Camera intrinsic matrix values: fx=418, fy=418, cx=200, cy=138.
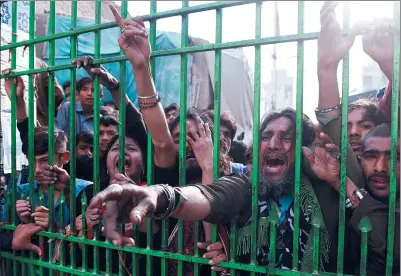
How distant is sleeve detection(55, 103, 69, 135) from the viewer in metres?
4.02

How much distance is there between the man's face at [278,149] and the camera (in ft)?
6.92

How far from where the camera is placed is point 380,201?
5.35 ft

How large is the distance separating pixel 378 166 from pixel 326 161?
238 millimetres

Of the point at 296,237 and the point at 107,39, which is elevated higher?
the point at 107,39

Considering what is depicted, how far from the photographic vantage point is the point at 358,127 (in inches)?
96.3

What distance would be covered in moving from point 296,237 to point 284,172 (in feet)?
1.72

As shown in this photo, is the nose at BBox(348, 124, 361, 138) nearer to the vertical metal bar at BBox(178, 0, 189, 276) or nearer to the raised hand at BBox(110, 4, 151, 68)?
the vertical metal bar at BBox(178, 0, 189, 276)

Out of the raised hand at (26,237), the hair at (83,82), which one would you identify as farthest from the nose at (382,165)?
the hair at (83,82)

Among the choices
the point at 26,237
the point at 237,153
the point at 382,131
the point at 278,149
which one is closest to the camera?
the point at 382,131

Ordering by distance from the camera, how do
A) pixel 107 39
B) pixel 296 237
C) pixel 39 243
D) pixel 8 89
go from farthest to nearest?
1. pixel 107 39
2. pixel 8 89
3. pixel 39 243
4. pixel 296 237

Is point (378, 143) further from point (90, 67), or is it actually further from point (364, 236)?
point (90, 67)

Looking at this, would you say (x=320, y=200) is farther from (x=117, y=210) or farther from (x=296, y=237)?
(x=117, y=210)

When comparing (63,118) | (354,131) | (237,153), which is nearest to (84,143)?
(63,118)

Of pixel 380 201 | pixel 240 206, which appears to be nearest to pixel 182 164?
pixel 240 206
